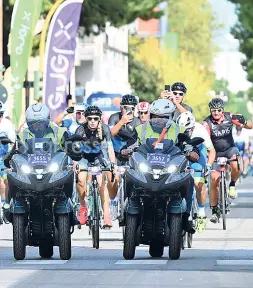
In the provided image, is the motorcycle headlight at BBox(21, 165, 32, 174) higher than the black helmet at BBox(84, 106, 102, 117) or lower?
lower

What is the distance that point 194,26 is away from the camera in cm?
12938

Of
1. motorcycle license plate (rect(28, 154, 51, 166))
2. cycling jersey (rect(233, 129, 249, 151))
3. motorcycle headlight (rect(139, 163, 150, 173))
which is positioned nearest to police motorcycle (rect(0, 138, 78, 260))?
motorcycle license plate (rect(28, 154, 51, 166))

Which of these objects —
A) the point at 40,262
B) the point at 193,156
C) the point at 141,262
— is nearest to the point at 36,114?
the point at 40,262

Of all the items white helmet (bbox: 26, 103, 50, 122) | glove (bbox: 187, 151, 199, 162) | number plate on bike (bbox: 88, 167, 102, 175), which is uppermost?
white helmet (bbox: 26, 103, 50, 122)

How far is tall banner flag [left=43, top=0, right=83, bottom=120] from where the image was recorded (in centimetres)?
3594

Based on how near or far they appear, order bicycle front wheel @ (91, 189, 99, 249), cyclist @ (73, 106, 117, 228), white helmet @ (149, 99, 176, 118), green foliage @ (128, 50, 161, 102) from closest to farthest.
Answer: white helmet @ (149, 99, 176, 118) < bicycle front wheel @ (91, 189, 99, 249) < cyclist @ (73, 106, 117, 228) < green foliage @ (128, 50, 161, 102)

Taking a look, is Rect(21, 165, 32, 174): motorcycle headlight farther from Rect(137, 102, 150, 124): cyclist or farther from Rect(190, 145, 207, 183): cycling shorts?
Rect(137, 102, 150, 124): cyclist

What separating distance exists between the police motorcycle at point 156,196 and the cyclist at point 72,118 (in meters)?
6.46

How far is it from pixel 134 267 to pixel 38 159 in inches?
61.8

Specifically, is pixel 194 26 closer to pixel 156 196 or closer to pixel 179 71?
pixel 179 71

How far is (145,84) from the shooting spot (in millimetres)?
94000

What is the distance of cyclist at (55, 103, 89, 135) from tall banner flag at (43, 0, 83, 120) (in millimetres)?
9112

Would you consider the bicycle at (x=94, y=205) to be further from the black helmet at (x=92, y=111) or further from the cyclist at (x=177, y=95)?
the cyclist at (x=177, y=95)

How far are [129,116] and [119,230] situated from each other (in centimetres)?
376
